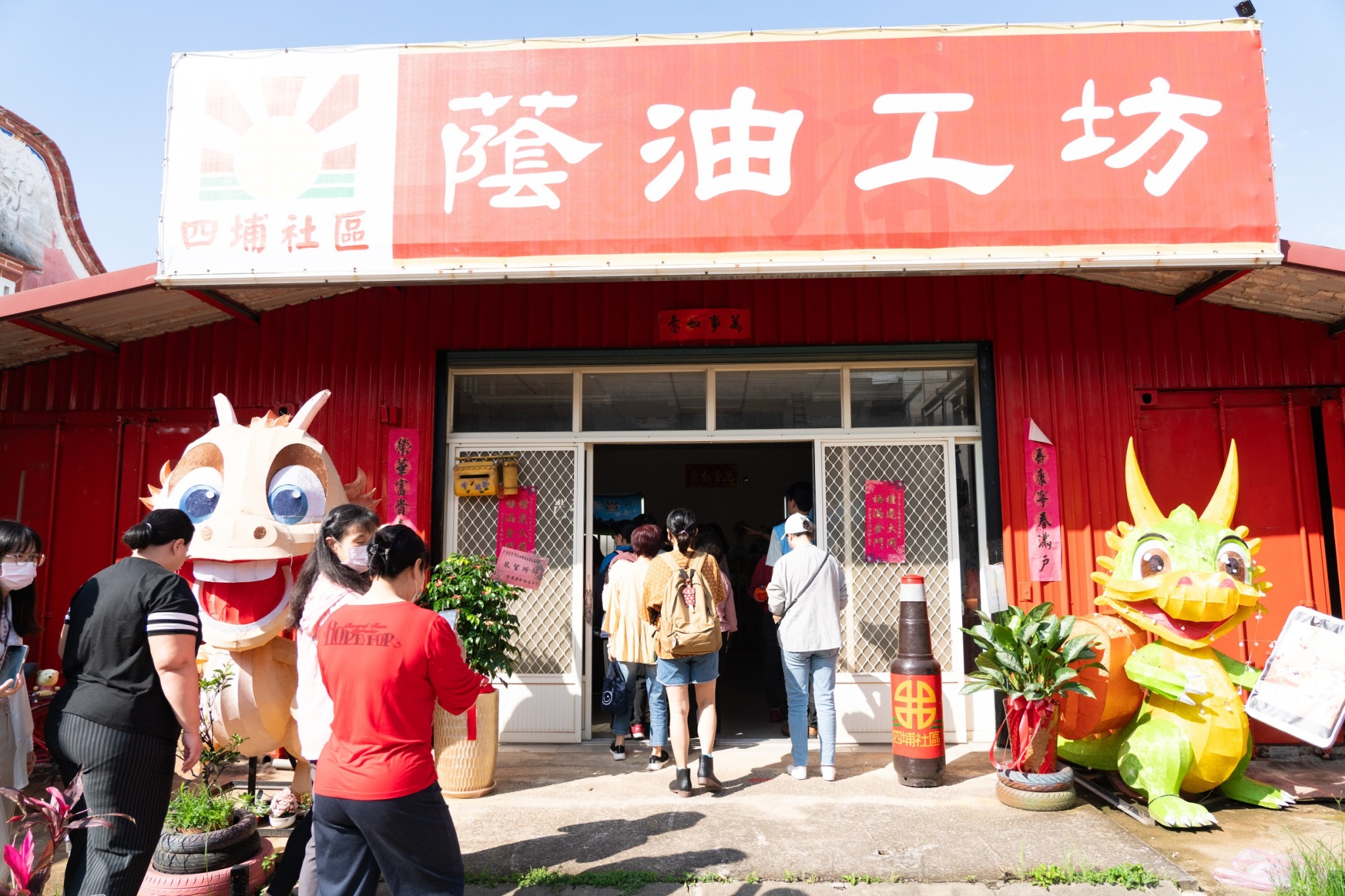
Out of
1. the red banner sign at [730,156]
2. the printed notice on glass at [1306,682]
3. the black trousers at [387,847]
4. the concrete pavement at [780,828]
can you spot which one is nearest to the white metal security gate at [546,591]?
the concrete pavement at [780,828]

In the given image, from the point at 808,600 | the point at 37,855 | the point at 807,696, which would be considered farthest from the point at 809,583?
the point at 37,855

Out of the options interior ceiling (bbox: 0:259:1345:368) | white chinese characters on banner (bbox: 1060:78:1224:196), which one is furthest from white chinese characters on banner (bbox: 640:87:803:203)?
interior ceiling (bbox: 0:259:1345:368)

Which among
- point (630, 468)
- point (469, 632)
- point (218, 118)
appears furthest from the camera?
point (630, 468)

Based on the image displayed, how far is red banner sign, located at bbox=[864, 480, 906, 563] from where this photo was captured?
641 cm

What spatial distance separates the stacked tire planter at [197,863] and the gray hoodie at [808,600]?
10.2 ft

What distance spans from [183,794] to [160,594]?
116 centimetres

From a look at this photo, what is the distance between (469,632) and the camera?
16.8ft

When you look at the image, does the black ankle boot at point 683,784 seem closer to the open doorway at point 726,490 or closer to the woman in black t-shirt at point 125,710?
the woman in black t-shirt at point 125,710

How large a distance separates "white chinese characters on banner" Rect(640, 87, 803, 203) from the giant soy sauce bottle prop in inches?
107

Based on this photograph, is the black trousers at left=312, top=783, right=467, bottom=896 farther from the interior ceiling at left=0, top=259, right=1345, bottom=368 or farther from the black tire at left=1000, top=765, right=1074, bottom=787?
the interior ceiling at left=0, top=259, right=1345, bottom=368

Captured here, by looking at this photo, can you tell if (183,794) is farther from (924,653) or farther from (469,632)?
(924,653)

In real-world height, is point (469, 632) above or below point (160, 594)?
below

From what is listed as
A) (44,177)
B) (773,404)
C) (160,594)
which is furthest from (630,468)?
(160,594)

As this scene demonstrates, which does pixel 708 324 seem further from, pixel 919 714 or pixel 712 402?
pixel 919 714
